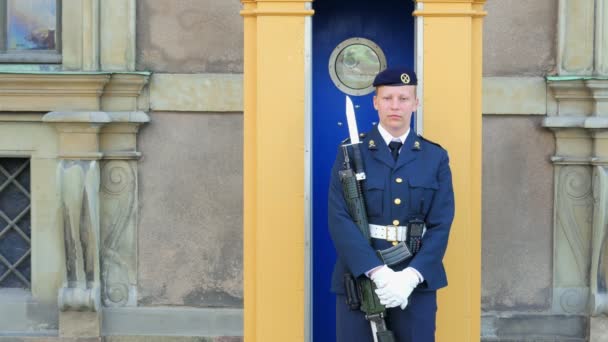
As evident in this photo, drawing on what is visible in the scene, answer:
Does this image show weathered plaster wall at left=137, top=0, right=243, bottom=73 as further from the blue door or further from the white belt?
the white belt

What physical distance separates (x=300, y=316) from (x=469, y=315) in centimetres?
75

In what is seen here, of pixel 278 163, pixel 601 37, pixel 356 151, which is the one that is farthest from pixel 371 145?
pixel 601 37

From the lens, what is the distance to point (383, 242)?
4840 millimetres

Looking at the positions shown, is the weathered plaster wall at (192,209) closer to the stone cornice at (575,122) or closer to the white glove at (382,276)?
the stone cornice at (575,122)

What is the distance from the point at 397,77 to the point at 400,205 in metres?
0.53

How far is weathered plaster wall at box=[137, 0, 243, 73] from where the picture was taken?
304 inches

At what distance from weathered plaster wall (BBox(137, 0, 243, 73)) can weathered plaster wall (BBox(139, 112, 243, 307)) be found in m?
0.34

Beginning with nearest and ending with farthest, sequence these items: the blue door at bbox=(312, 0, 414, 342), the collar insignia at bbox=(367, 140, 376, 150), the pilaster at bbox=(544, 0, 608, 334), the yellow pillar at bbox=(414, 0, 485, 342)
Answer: the collar insignia at bbox=(367, 140, 376, 150)
the yellow pillar at bbox=(414, 0, 485, 342)
the blue door at bbox=(312, 0, 414, 342)
the pilaster at bbox=(544, 0, 608, 334)

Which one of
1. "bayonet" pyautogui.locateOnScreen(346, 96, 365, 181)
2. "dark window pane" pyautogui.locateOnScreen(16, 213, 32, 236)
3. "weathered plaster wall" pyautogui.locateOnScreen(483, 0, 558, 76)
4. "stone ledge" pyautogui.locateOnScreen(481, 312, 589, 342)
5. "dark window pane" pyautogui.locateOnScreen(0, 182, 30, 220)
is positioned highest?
"weathered plaster wall" pyautogui.locateOnScreen(483, 0, 558, 76)

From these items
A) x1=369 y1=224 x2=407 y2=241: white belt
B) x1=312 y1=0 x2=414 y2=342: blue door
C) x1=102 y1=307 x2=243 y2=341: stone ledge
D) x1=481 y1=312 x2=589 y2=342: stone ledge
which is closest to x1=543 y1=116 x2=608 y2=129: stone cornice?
x1=481 y1=312 x2=589 y2=342: stone ledge

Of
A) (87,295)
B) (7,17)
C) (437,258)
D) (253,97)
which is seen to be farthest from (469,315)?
(7,17)

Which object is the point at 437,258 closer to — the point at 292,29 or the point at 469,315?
the point at 469,315

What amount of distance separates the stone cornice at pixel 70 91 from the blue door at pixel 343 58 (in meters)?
2.33

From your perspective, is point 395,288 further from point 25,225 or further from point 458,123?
point 25,225
